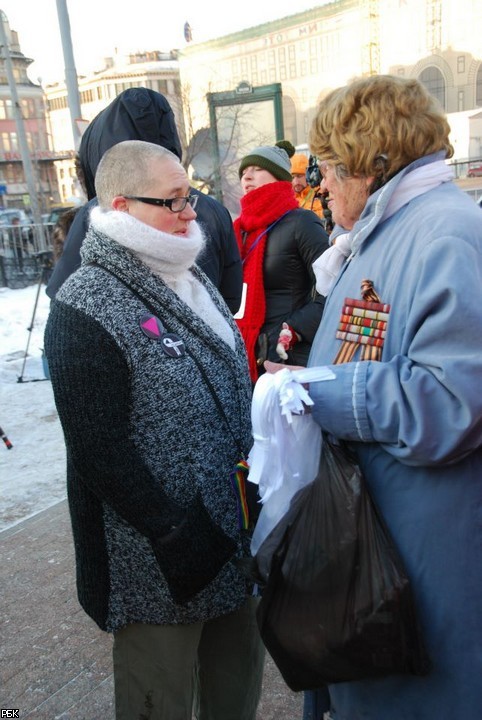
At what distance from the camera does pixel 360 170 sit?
4.94ft

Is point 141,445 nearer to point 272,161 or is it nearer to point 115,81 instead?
point 272,161

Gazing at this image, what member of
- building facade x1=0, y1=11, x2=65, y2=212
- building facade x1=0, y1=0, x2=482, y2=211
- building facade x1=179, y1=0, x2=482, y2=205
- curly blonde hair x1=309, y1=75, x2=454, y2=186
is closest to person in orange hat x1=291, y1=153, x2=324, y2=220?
curly blonde hair x1=309, y1=75, x2=454, y2=186

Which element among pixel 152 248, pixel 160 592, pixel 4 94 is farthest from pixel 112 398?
pixel 4 94

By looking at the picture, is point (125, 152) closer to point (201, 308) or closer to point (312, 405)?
point (201, 308)

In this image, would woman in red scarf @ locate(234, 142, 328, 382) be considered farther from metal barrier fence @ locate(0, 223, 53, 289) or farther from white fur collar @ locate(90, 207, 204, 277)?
metal barrier fence @ locate(0, 223, 53, 289)

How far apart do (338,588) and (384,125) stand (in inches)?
41.7

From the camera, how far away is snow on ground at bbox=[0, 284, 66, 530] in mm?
4152

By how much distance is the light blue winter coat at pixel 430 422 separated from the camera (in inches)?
49.1

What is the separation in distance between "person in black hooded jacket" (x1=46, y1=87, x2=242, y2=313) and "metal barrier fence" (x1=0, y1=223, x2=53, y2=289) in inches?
474

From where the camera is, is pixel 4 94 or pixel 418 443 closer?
pixel 418 443

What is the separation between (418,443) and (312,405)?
252 millimetres

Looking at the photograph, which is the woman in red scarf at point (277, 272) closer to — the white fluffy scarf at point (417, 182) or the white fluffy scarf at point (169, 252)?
the white fluffy scarf at point (169, 252)

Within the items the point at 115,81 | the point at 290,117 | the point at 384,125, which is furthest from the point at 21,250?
the point at 115,81

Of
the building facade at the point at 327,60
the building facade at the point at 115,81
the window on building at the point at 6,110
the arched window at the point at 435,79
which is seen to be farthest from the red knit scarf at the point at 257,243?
the building facade at the point at 115,81
